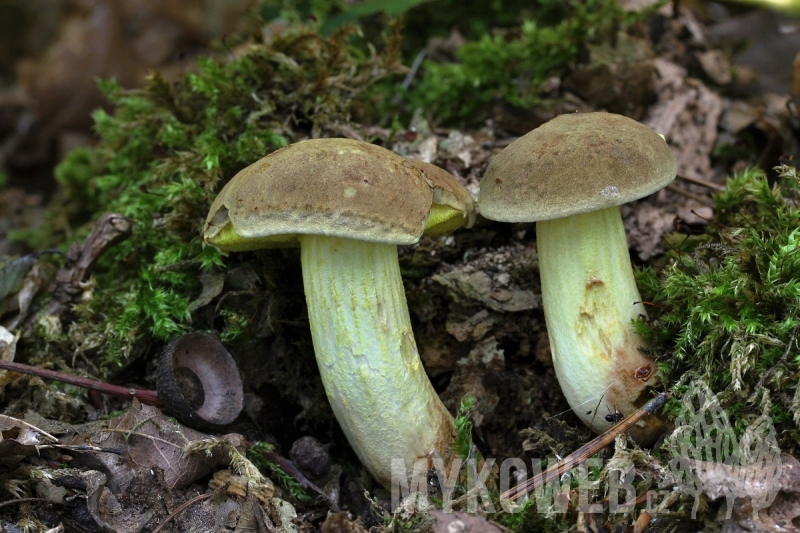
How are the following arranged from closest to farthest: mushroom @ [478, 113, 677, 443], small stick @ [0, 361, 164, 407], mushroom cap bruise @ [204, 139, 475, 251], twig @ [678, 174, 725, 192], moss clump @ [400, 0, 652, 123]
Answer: mushroom cap bruise @ [204, 139, 475, 251], mushroom @ [478, 113, 677, 443], small stick @ [0, 361, 164, 407], twig @ [678, 174, 725, 192], moss clump @ [400, 0, 652, 123]

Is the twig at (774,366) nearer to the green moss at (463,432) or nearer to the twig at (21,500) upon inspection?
the green moss at (463,432)

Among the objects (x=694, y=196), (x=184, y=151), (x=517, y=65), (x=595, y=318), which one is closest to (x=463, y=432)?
(x=595, y=318)

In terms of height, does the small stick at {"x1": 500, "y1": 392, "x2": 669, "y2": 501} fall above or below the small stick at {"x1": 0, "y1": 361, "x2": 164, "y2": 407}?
below

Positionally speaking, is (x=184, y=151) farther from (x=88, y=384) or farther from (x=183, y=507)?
(x=183, y=507)

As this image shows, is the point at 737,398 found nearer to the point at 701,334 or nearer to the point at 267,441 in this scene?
the point at 701,334

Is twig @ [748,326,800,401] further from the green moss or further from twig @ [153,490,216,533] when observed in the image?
twig @ [153,490,216,533]

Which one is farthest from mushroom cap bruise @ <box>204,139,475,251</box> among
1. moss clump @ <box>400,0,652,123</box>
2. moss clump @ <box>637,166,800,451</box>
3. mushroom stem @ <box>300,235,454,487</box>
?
moss clump @ <box>400,0,652,123</box>
